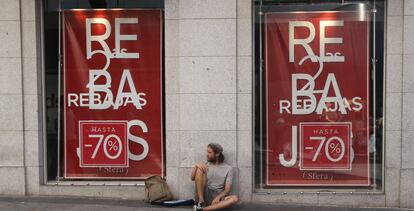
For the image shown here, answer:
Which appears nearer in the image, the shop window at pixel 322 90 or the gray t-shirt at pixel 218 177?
the gray t-shirt at pixel 218 177

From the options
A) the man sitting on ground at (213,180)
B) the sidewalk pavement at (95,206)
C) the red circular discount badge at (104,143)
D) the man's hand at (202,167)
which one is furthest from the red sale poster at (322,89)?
the red circular discount badge at (104,143)

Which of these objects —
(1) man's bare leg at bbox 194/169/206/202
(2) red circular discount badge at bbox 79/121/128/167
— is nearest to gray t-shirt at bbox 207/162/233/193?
(1) man's bare leg at bbox 194/169/206/202

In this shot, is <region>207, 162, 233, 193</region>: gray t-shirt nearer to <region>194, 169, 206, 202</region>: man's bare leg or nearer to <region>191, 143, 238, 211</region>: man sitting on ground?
<region>191, 143, 238, 211</region>: man sitting on ground

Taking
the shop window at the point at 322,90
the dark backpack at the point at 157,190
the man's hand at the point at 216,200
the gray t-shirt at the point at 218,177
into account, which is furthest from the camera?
the shop window at the point at 322,90

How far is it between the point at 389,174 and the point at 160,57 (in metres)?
4.17

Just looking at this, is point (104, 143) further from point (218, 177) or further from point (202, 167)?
point (218, 177)

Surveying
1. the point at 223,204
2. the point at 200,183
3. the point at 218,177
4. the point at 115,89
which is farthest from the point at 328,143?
the point at 115,89

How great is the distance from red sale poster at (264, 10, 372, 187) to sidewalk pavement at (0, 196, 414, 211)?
0.57 m

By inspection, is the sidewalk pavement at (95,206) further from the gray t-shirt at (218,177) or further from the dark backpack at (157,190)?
the gray t-shirt at (218,177)

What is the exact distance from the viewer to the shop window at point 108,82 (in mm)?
8766

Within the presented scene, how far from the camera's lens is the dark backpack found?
8.26m

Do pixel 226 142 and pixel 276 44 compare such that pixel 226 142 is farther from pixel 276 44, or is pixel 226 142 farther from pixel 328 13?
pixel 328 13

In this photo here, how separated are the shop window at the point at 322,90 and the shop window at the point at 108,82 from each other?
5.71ft

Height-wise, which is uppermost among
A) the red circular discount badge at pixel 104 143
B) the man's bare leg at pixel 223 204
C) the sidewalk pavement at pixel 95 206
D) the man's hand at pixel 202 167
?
the red circular discount badge at pixel 104 143
